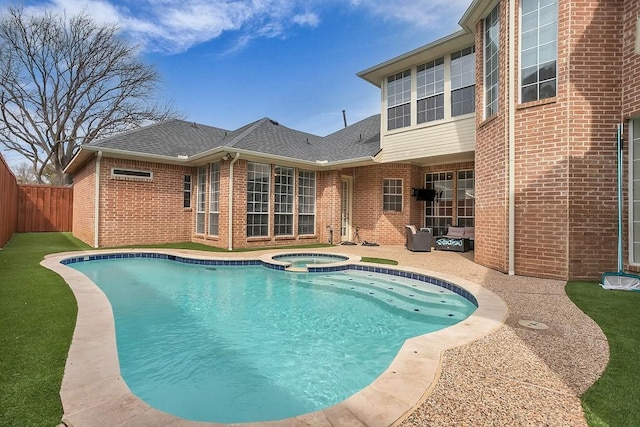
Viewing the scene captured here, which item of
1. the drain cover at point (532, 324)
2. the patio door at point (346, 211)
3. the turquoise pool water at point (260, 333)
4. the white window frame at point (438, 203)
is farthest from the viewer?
the patio door at point (346, 211)

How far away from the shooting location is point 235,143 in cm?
1071

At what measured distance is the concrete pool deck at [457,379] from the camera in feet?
6.22

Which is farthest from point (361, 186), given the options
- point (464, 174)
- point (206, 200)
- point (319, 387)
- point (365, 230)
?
point (319, 387)

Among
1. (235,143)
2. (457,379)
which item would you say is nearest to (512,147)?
(457,379)

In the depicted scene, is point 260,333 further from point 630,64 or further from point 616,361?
point 630,64

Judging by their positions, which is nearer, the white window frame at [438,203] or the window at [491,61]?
the window at [491,61]

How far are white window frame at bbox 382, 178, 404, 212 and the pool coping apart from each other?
29.5 ft

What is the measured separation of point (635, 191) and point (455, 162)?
20.7 ft

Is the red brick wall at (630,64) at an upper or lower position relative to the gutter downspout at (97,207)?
upper

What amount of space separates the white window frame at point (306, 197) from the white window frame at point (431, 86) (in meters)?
4.81

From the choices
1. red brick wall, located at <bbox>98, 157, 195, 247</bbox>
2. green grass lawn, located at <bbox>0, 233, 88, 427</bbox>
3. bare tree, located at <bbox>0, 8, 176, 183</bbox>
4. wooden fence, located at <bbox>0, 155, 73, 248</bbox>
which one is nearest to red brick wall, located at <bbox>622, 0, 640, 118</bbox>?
green grass lawn, located at <bbox>0, 233, 88, 427</bbox>

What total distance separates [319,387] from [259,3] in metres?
11.8

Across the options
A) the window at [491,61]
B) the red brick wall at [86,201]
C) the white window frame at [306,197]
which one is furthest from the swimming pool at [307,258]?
the red brick wall at [86,201]

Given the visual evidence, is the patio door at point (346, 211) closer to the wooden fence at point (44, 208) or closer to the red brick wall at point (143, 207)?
the red brick wall at point (143, 207)
